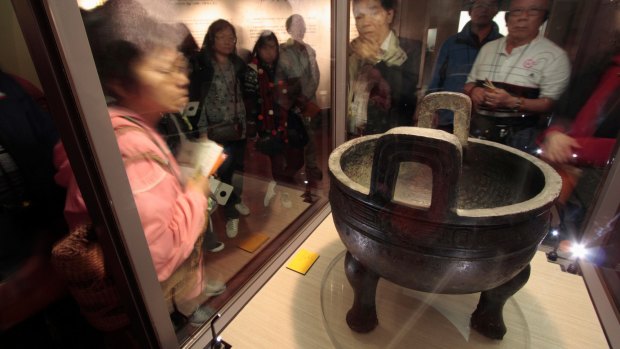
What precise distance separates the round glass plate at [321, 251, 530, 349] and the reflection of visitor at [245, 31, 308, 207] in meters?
0.57

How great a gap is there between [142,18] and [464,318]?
43.0 inches

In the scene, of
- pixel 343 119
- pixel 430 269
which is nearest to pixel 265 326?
pixel 430 269

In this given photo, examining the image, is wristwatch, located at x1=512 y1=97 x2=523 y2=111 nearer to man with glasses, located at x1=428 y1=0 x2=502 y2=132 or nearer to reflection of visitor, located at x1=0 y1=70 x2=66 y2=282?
man with glasses, located at x1=428 y1=0 x2=502 y2=132

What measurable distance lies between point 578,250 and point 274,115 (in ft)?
4.06

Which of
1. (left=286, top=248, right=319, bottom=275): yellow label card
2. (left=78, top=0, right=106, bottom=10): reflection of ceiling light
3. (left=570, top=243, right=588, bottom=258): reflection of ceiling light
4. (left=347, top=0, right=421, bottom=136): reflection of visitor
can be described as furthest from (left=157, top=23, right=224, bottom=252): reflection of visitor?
(left=570, top=243, right=588, bottom=258): reflection of ceiling light

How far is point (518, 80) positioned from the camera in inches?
43.2

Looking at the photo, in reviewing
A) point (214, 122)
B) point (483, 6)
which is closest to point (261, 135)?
point (214, 122)

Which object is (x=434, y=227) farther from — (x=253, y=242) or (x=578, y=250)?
(x=578, y=250)

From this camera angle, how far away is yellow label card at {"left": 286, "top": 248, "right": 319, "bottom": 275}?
3.67ft

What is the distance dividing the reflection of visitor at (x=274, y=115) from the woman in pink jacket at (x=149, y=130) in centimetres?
37

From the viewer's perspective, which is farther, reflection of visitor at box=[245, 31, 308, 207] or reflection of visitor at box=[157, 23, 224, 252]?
reflection of visitor at box=[245, 31, 308, 207]

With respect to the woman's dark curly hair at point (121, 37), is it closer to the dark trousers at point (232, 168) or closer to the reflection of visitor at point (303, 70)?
the dark trousers at point (232, 168)

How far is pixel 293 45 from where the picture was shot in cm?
119

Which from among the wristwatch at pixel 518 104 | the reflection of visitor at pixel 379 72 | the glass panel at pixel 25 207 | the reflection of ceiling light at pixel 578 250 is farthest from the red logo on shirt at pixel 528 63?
the glass panel at pixel 25 207
